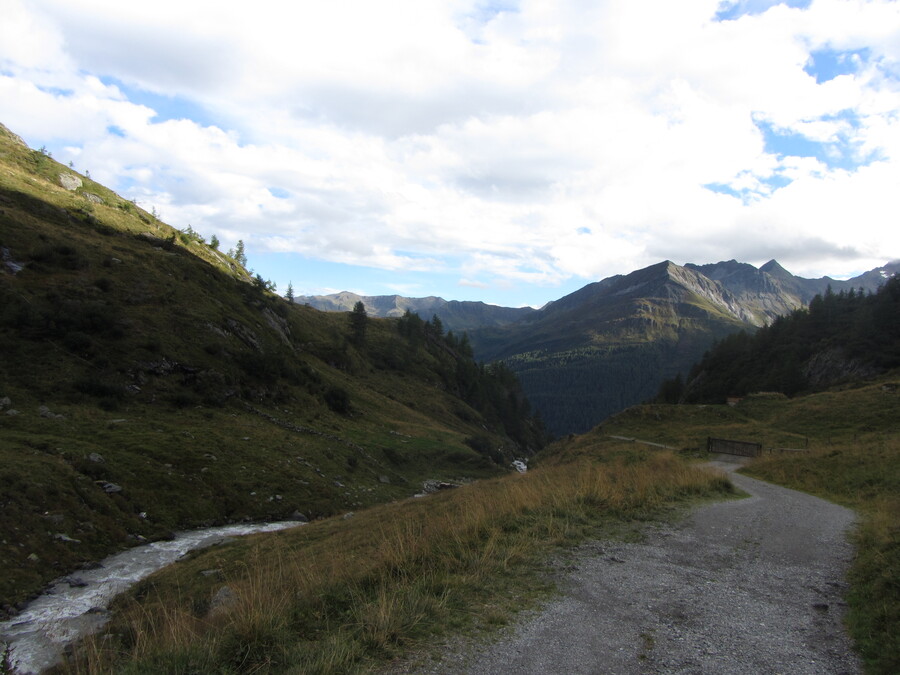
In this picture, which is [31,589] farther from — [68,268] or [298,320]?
[298,320]

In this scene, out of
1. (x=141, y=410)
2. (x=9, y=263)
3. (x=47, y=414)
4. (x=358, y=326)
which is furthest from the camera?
(x=358, y=326)

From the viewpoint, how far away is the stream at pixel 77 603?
10.2 meters

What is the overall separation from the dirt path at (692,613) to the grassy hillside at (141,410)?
15.4 m

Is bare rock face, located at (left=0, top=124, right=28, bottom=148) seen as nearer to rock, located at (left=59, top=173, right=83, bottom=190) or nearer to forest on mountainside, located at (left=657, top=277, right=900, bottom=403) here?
rock, located at (left=59, top=173, right=83, bottom=190)

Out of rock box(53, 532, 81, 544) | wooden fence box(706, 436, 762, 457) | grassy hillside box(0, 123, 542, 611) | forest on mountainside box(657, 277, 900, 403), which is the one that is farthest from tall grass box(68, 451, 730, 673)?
forest on mountainside box(657, 277, 900, 403)

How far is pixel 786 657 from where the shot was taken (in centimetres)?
536

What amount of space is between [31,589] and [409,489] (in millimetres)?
25256

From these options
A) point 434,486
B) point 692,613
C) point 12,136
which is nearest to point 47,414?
point 434,486

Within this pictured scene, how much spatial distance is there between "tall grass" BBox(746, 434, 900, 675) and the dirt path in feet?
0.93

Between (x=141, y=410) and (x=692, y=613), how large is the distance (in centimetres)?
3211

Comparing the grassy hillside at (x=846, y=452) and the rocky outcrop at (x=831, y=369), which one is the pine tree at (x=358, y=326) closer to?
the grassy hillside at (x=846, y=452)

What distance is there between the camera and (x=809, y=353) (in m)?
113

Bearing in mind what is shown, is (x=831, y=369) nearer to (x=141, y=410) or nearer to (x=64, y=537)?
(x=141, y=410)

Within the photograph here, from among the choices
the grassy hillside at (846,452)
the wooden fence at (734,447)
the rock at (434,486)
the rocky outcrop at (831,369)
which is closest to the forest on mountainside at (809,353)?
the rocky outcrop at (831,369)
